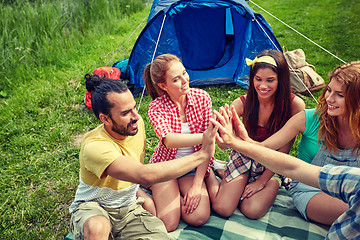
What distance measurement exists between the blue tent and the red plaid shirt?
1.83 m

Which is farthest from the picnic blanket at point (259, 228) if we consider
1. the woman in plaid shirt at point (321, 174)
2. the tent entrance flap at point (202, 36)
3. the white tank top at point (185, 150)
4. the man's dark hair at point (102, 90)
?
the tent entrance flap at point (202, 36)

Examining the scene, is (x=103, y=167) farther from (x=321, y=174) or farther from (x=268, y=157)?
(x=321, y=174)

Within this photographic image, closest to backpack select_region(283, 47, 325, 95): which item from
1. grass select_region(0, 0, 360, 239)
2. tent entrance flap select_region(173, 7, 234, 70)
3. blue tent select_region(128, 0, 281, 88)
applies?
grass select_region(0, 0, 360, 239)

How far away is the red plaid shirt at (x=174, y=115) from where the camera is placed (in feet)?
8.02

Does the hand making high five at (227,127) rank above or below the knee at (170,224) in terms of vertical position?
above

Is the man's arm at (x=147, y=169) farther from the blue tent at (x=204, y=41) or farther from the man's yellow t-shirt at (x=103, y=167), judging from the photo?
the blue tent at (x=204, y=41)

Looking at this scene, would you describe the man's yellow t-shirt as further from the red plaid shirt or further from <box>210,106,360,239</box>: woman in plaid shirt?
<box>210,106,360,239</box>: woman in plaid shirt

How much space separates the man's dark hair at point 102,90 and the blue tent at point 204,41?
7.41 ft

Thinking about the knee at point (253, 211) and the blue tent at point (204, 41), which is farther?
the blue tent at point (204, 41)

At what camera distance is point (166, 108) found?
98.1 inches

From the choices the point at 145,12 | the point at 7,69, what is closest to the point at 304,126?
the point at 7,69

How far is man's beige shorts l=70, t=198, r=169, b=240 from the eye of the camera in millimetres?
2010

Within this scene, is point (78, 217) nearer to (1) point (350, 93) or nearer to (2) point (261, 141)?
(2) point (261, 141)

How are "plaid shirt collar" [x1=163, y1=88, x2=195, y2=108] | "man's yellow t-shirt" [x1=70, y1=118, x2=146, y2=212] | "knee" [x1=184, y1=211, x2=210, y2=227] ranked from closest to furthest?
1. "man's yellow t-shirt" [x1=70, y1=118, x2=146, y2=212]
2. "knee" [x1=184, y1=211, x2=210, y2=227]
3. "plaid shirt collar" [x1=163, y1=88, x2=195, y2=108]
